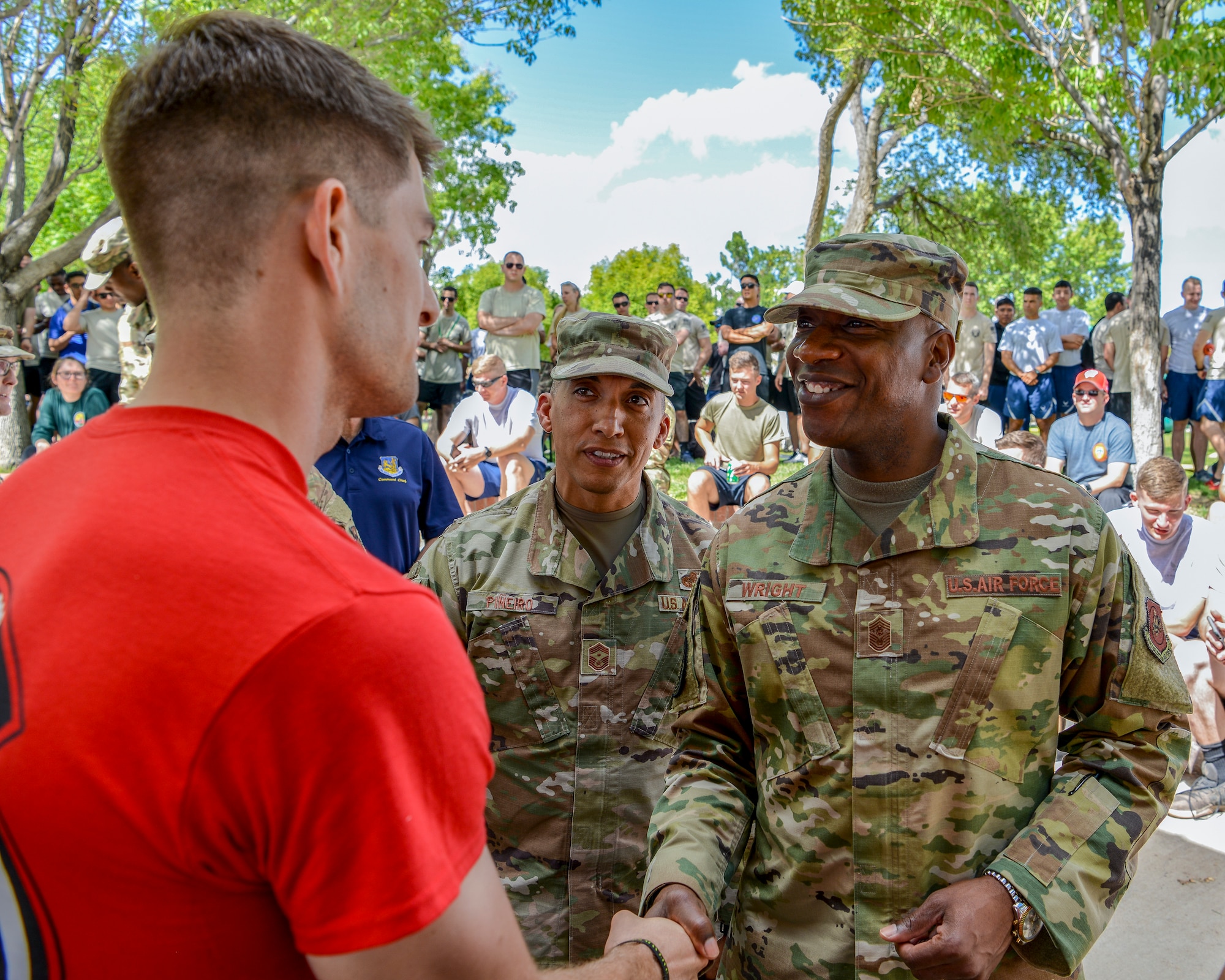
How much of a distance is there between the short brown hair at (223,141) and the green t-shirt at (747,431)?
734 cm

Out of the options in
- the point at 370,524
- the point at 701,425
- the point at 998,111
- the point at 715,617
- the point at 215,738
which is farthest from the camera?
the point at 998,111

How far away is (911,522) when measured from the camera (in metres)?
2.05

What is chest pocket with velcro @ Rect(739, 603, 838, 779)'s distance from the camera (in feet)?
6.62

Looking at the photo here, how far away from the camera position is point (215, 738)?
0.79 metres

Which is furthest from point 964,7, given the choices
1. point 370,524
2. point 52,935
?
point 52,935

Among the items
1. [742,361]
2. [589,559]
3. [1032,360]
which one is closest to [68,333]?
[742,361]

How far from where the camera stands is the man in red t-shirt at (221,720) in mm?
793

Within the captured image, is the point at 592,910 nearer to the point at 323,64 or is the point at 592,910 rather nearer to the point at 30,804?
the point at 30,804

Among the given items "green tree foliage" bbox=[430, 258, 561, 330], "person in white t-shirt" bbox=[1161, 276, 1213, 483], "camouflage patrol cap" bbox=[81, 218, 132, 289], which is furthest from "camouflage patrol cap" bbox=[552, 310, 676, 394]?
"green tree foliage" bbox=[430, 258, 561, 330]

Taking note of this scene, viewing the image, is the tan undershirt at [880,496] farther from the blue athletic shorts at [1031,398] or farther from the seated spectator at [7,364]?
the blue athletic shorts at [1031,398]

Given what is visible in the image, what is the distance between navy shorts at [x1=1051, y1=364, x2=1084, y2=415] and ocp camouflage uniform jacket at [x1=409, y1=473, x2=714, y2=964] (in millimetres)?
10243

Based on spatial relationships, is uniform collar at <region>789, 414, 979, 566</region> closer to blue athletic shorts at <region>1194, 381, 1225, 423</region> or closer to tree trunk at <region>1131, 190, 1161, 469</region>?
tree trunk at <region>1131, 190, 1161, 469</region>

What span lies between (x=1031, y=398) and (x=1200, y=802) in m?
7.65

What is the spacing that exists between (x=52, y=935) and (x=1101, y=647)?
1.88m
